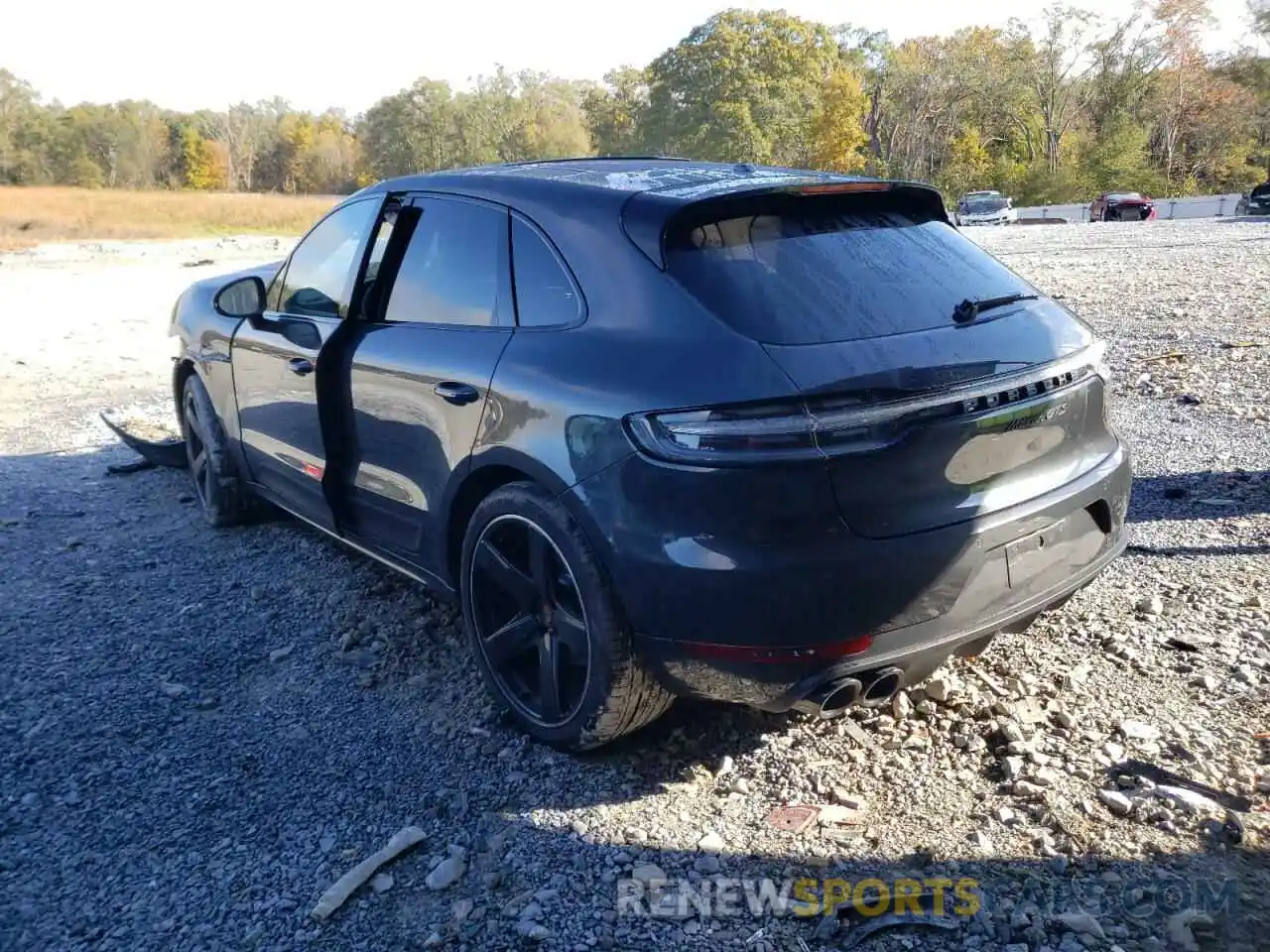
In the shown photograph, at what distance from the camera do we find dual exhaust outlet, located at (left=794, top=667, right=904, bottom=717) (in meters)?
2.56

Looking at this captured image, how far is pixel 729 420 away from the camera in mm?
2447

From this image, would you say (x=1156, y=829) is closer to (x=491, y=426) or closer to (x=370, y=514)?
(x=491, y=426)

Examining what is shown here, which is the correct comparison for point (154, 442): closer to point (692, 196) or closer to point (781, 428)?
point (692, 196)

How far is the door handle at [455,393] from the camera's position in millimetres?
3115

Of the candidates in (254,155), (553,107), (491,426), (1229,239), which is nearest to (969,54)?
(553,107)

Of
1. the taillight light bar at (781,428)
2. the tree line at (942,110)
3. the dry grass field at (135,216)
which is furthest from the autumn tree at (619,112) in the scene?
the taillight light bar at (781,428)

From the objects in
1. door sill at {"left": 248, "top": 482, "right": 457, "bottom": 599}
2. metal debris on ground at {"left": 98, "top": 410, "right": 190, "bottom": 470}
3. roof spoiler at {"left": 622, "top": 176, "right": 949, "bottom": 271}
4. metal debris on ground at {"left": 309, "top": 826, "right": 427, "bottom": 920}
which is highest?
roof spoiler at {"left": 622, "top": 176, "right": 949, "bottom": 271}

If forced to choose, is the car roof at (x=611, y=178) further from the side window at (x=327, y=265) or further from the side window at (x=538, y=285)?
the side window at (x=327, y=265)

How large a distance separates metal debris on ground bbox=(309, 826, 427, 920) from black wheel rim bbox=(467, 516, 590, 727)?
529 mm

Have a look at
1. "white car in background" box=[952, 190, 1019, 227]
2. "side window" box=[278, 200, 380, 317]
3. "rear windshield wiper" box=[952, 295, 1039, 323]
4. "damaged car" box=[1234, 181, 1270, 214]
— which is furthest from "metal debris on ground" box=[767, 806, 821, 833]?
"white car in background" box=[952, 190, 1019, 227]

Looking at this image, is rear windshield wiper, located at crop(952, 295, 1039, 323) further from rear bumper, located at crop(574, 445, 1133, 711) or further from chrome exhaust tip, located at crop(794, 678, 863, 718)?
chrome exhaust tip, located at crop(794, 678, 863, 718)

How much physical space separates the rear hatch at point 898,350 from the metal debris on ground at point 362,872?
4.84ft

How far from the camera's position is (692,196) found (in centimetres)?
289

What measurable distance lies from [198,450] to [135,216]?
4801cm
